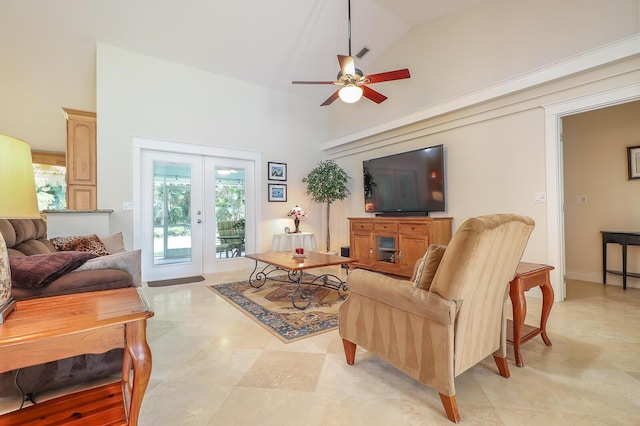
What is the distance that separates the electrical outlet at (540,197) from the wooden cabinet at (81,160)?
5635 mm

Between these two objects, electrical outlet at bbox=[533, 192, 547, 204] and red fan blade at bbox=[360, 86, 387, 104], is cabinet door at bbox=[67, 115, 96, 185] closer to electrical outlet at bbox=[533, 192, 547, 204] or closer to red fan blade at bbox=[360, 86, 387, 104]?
red fan blade at bbox=[360, 86, 387, 104]

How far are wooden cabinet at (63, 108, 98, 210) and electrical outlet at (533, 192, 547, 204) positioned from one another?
18.5 ft

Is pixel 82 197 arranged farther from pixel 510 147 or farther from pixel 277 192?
pixel 510 147

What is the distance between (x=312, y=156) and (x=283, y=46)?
215cm

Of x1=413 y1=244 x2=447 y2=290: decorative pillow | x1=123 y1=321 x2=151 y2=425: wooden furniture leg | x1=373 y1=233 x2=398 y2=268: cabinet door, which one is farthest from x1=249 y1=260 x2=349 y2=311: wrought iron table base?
x1=123 y1=321 x2=151 y2=425: wooden furniture leg

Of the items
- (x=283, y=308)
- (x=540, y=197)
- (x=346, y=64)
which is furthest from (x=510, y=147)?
(x=283, y=308)

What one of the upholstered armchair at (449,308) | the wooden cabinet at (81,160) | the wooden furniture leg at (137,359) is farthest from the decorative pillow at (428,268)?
the wooden cabinet at (81,160)

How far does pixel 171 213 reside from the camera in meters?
4.57

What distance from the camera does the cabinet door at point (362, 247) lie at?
15.1 feet

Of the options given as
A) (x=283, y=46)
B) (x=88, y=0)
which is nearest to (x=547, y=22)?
(x=283, y=46)

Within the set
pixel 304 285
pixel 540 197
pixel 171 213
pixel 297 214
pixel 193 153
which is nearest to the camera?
pixel 540 197

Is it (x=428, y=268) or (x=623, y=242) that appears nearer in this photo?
(x=428, y=268)

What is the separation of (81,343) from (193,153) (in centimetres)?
422

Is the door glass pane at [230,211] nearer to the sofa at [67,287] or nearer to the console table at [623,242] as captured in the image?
the sofa at [67,287]
